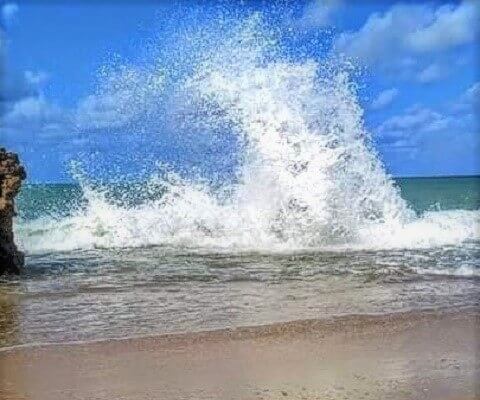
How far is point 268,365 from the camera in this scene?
4855 mm

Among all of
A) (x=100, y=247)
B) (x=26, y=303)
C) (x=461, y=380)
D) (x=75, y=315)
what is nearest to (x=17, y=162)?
(x=26, y=303)

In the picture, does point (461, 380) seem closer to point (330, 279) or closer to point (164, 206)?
point (330, 279)

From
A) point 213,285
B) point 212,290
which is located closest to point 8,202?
→ point 213,285

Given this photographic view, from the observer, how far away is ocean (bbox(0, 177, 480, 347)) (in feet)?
21.1

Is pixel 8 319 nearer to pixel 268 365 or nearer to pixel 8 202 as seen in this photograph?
pixel 268 365

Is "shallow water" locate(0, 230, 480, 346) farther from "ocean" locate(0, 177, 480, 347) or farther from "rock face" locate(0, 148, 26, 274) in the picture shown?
"rock face" locate(0, 148, 26, 274)

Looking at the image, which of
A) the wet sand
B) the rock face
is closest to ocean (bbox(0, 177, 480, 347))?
the rock face

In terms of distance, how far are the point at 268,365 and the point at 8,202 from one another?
213 inches

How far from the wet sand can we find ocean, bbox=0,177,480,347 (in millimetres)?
529

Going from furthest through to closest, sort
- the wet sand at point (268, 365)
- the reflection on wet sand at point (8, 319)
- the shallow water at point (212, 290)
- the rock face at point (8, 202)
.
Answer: the rock face at point (8, 202)
the shallow water at point (212, 290)
the reflection on wet sand at point (8, 319)
the wet sand at point (268, 365)

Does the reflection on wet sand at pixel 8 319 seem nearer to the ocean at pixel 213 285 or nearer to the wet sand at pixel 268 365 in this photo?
the ocean at pixel 213 285

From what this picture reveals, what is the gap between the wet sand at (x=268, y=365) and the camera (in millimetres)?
4254

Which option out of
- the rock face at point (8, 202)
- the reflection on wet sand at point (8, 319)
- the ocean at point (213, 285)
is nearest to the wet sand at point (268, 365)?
the reflection on wet sand at point (8, 319)

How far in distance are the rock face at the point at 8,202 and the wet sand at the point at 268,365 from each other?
397cm
